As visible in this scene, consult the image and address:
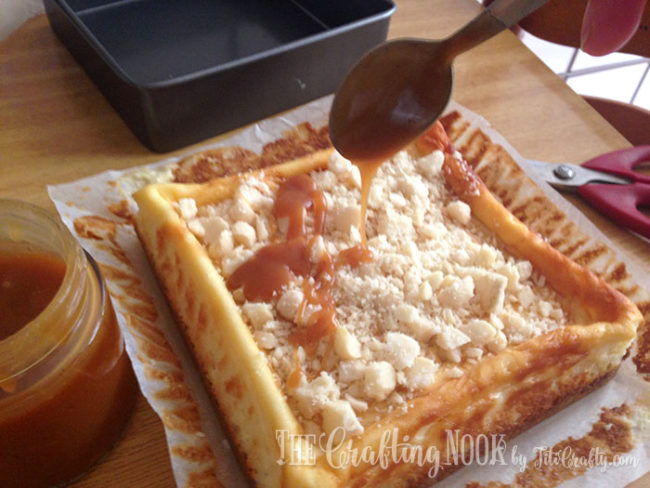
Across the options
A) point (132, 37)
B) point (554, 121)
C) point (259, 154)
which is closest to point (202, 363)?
point (259, 154)

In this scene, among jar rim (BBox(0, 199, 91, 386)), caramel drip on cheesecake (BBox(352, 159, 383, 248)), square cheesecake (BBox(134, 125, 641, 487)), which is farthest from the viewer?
caramel drip on cheesecake (BBox(352, 159, 383, 248))

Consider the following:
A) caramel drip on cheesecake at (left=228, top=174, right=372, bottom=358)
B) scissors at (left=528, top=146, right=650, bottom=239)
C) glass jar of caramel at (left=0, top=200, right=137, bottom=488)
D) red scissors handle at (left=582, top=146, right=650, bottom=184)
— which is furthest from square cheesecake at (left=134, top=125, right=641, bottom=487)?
red scissors handle at (left=582, top=146, right=650, bottom=184)

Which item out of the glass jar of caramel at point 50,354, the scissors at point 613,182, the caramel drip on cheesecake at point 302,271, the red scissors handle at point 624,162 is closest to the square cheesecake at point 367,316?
the caramel drip on cheesecake at point 302,271

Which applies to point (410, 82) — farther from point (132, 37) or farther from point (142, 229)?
point (132, 37)

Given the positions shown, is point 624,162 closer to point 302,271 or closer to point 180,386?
point 302,271

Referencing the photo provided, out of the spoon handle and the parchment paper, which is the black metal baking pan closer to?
the parchment paper

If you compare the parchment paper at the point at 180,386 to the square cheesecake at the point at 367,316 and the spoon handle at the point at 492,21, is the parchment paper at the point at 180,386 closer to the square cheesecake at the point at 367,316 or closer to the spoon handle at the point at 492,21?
the square cheesecake at the point at 367,316
